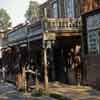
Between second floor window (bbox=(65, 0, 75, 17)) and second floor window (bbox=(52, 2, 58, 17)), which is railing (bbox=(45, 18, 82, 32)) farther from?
second floor window (bbox=(52, 2, 58, 17))

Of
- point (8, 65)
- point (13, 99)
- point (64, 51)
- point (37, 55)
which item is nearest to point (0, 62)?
point (8, 65)

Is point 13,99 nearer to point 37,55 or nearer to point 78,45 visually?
point 78,45

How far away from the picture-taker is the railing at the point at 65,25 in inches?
830

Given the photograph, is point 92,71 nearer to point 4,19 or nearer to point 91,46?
point 91,46

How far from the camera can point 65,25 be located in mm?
21625

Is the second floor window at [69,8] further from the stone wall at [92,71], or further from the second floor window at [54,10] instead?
the stone wall at [92,71]

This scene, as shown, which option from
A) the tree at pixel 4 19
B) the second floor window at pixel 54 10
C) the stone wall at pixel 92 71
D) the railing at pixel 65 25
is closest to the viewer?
the stone wall at pixel 92 71

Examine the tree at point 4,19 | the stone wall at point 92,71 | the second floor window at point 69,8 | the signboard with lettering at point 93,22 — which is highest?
the tree at point 4,19

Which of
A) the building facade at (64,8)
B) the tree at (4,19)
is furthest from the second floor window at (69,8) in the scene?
the tree at (4,19)

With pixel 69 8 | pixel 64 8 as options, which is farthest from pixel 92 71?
pixel 64 8

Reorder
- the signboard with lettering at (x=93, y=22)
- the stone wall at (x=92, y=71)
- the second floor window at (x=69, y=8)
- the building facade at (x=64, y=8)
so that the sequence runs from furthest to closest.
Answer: the second floor window at (x=69, y=8), the building facade at (x=64, y=8), the stone wall at (x=92, y=71), the signboard with lettering at (x=93, y=22)

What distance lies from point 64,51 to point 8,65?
10550 mm

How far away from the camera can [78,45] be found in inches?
915

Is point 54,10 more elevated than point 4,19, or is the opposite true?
point 4,19
